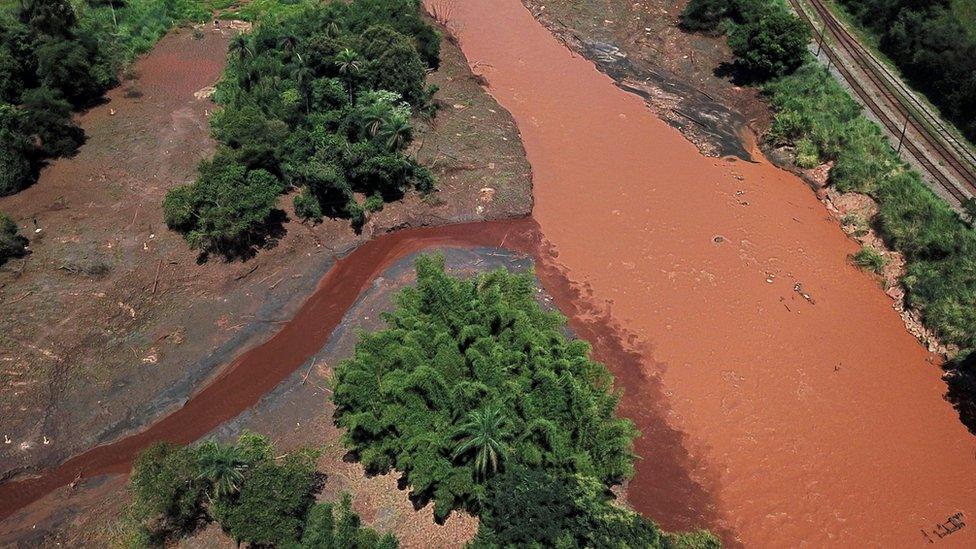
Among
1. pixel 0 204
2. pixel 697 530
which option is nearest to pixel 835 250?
pixel 697 530

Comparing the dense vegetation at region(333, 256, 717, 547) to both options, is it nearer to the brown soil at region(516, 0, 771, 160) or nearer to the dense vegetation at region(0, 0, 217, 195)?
the brown soil at region(516, 0, 771, 160)

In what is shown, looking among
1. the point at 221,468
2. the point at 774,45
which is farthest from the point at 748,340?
the point at 774,45

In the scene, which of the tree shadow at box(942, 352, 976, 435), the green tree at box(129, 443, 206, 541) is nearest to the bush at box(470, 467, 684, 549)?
the green tree at box(129, 443, 206, 541)

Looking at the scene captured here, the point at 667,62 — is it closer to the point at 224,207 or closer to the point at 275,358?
the point at 224,207

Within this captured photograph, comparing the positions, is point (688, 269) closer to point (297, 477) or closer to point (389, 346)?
point (389, 346)

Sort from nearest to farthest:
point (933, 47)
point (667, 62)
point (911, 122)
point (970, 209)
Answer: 1. point (970, 209)
2. point (911, 122)
3. point (933, 47)
4. point (667, 62)

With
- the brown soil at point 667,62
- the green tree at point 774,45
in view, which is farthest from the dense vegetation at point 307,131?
the green tree at point 774,45
